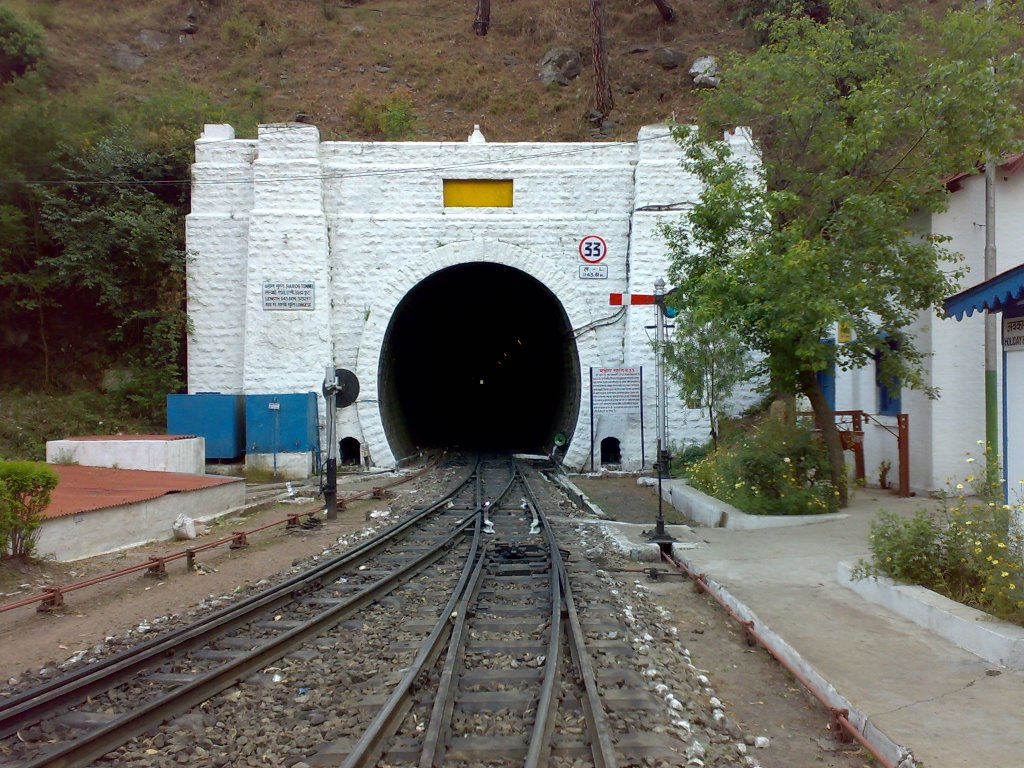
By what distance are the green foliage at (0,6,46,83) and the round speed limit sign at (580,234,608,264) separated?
2033 centimetres

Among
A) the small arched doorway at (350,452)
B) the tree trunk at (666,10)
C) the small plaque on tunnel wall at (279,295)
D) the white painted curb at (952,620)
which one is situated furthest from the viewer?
the tree trunk at (666,10)

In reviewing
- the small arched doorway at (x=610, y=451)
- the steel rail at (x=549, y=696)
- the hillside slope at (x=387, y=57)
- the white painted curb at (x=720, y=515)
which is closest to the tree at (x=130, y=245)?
the small arched doorway at (x=610, y=451)

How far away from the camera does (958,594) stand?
6203 millimetres

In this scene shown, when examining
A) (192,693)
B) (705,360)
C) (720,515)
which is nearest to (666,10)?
(705,360)

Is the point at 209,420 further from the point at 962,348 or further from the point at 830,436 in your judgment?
the point at 962,348

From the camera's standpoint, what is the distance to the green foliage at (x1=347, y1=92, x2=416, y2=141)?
86.3ft

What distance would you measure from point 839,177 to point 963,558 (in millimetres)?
6905

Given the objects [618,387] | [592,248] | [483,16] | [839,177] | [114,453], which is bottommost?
[114,453]

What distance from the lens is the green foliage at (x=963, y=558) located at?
538 centimetres

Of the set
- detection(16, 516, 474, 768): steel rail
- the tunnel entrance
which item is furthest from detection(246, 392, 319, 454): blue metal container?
detection(16, 516, 474, 768): steel rail

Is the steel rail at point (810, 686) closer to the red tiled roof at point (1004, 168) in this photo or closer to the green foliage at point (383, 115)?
the red tiled roof at point (1004, 168)

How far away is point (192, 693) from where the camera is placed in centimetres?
512

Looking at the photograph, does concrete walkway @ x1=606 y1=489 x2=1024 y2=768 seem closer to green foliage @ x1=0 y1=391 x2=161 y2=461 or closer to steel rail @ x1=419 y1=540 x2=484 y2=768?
steel rail @ x1=419 y1=540 x2=484 y2=768

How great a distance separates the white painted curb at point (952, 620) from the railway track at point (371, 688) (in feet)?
Result: 7.47
